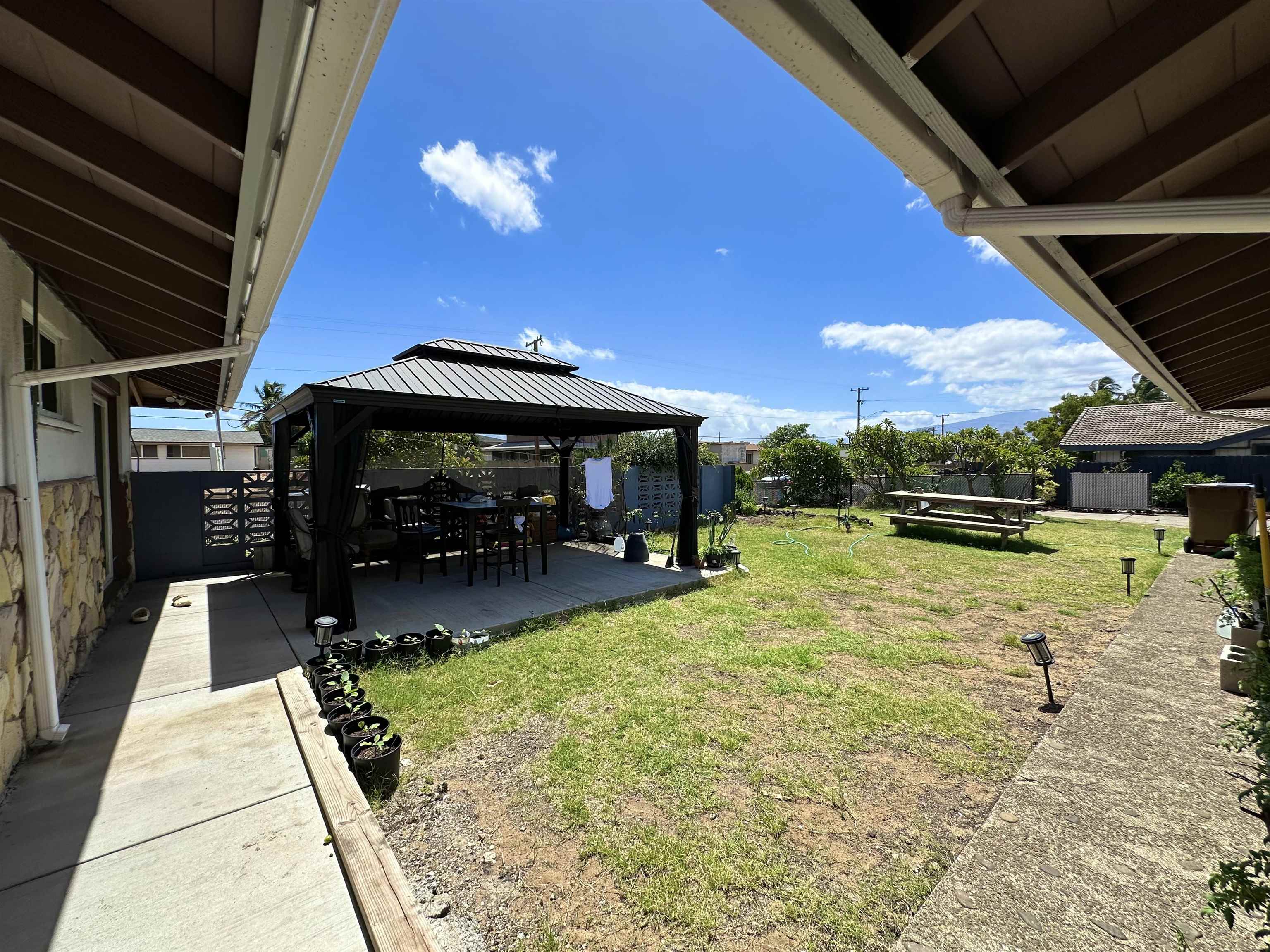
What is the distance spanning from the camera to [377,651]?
3836 millimetres

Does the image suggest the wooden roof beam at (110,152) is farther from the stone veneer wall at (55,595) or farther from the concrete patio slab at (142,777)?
the concrete patio slab at (142,777)

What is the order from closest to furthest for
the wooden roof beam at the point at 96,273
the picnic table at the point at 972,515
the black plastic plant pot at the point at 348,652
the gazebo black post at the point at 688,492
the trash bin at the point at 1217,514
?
the wooden roof beam at the point at 96,273 < the black plastic plant pot at the point at 348,652 < the gazebo black post at the point at 688,492 < the trash bin at the point at 1217,514 < the picnic table at the point at 972,515

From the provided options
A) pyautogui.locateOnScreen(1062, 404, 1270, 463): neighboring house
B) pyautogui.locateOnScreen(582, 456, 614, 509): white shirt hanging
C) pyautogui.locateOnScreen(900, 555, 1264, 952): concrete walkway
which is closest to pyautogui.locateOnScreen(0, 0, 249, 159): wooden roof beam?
pyautogui.locateOnScreen(900, 555, 1264, 952): concrete walkway

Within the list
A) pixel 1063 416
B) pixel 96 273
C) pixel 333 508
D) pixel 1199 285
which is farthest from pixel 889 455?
pixel 1063 416

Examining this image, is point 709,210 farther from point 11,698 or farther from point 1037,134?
point 11,698

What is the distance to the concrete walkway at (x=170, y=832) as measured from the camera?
5.40 feet

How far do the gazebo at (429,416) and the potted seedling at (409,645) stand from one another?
0.78m

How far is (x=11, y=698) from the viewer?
239 centimetres

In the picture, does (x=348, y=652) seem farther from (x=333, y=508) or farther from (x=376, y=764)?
(x=376, y=764)

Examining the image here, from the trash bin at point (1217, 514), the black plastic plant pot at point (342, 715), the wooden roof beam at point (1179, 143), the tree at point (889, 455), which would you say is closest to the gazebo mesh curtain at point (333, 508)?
the black plastic plant pot at point (342, 715)

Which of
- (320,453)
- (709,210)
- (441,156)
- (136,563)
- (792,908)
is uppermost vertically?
(709,210)

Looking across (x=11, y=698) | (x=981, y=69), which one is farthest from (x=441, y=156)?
(x=981, y=69)

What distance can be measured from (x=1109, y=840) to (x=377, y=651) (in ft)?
13.9

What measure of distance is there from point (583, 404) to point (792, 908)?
511 centimetres
